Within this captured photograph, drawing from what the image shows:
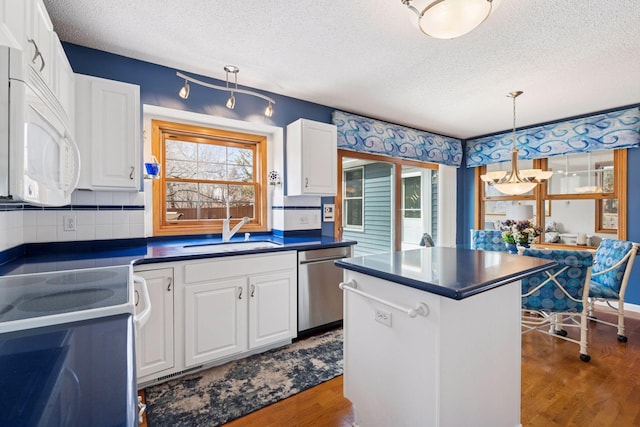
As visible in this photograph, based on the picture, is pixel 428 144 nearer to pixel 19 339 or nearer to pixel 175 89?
pixel 175 89

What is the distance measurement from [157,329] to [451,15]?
8.17ft

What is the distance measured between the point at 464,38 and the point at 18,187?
2.50 meters

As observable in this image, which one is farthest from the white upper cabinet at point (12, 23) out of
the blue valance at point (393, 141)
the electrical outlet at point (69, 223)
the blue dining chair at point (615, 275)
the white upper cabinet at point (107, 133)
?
the blue dining chair at point (615, 275)

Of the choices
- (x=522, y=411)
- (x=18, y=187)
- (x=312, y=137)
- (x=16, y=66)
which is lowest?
(x=522, y=411)

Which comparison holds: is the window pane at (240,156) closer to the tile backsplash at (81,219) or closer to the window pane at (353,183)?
the tile backsplash at (81,219)

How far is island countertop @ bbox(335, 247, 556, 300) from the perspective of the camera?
46.6 inches

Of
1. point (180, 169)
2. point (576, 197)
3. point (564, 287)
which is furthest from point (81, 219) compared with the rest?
point (576, 197)

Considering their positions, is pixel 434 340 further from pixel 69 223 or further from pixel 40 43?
pixel 69 223

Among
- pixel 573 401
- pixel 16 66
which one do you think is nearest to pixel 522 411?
pixel 573 401

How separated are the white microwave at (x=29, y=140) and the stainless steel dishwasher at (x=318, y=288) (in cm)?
171

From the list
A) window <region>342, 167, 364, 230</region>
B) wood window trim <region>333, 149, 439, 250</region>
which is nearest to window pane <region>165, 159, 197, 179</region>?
wood window trim <region>333, 149, 439, 250</region>

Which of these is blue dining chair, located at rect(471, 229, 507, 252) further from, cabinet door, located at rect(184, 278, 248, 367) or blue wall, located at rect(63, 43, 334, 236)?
cabinet door, located at rect(184, 278, 248, 367)

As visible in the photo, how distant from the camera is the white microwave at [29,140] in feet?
3.12

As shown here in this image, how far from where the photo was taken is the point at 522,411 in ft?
5.96
